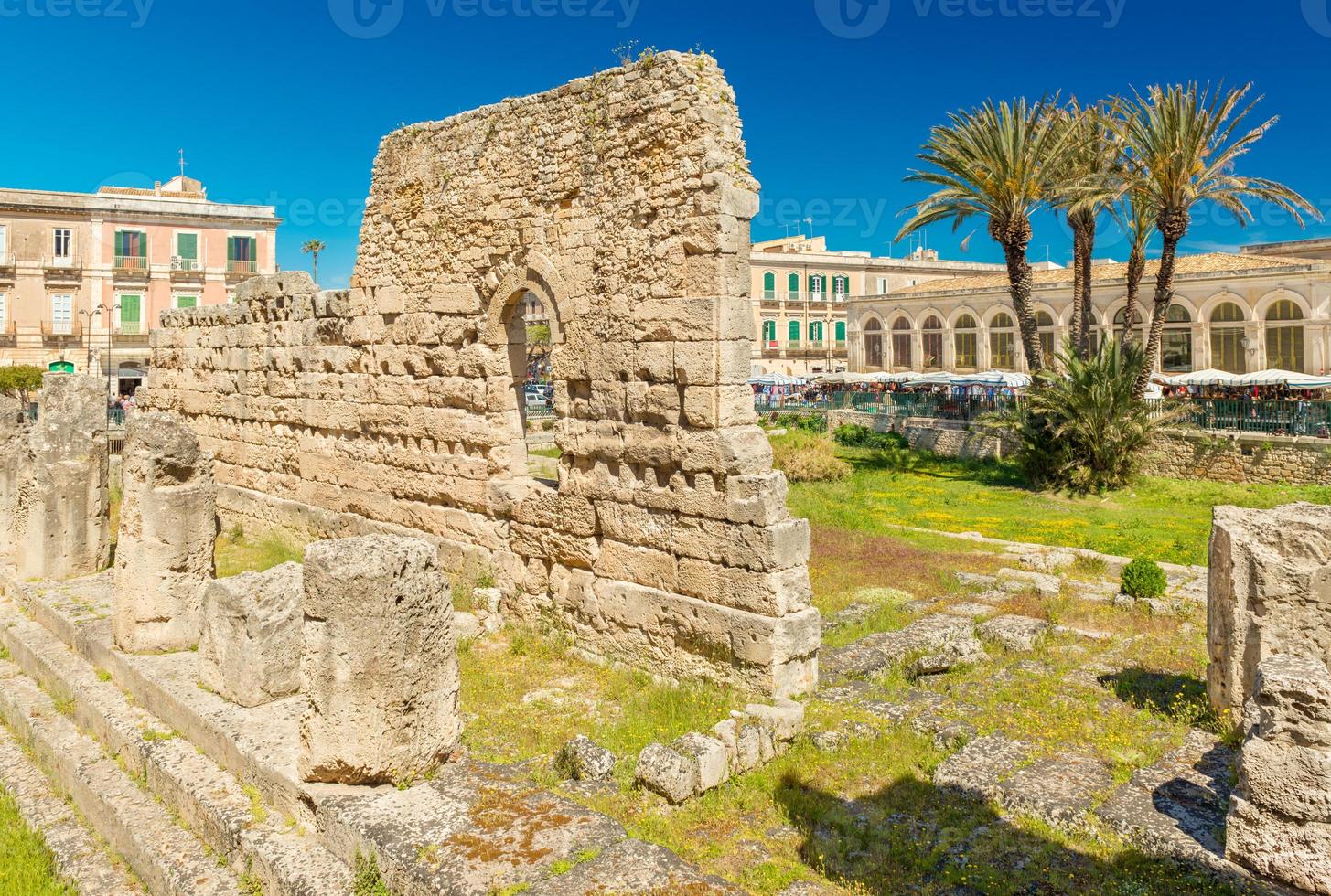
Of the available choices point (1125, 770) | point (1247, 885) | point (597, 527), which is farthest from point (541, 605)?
point (1247, 885)

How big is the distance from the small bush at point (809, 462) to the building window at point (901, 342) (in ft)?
74.8

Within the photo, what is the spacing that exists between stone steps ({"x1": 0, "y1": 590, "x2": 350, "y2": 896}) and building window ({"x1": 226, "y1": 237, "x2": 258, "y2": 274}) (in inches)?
1320

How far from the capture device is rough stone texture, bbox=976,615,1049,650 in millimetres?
8367

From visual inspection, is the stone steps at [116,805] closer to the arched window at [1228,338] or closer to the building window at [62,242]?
the building window at [62,242]

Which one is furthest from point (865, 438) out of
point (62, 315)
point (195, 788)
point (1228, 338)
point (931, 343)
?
point (62, 315)

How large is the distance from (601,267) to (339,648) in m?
4.54

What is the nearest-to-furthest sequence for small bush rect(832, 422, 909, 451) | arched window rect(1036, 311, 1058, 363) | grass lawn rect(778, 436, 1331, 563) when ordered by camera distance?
grass lawn rect(778, 436, 1331, 563)
small bush rect(832, 422, 909, 451)
arched window rect(1036, 311, 1058, 363)

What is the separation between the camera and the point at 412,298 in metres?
10.2

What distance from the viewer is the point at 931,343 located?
4209 centimetres

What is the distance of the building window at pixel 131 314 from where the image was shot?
3588 centimetres

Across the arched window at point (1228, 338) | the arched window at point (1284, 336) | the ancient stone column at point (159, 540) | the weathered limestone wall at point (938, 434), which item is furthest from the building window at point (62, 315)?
the arched window at point (1284, 336)

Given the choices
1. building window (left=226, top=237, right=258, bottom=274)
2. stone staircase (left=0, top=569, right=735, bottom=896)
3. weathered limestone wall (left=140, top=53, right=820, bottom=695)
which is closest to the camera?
stone staircase (left=0, top=569, right=735, bottom=896)

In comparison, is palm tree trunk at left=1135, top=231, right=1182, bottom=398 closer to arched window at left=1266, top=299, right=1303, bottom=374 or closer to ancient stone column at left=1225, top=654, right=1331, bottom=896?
arched window at left=1266, top=299, right=1303, bottom=374

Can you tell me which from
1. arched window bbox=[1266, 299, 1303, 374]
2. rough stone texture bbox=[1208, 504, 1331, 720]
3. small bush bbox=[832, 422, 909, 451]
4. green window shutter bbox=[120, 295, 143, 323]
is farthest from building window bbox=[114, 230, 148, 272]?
arched window bbox=[1266, 299, 1303, 374]
